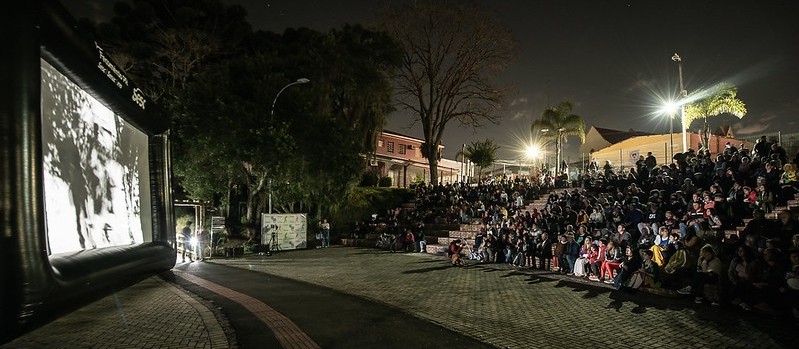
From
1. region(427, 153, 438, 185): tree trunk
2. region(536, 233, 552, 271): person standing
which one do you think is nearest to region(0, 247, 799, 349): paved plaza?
region(536, 233, 552, 271): person standing

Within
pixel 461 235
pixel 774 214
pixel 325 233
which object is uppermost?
pixel 774 214

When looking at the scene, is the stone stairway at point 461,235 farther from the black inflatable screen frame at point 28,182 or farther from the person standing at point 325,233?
the black inflatable screen frame at point 28,182

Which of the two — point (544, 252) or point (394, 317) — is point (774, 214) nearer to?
point (544, 252)

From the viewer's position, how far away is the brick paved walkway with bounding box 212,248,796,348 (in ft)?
21.8

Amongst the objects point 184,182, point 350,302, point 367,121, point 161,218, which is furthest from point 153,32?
point 350,302

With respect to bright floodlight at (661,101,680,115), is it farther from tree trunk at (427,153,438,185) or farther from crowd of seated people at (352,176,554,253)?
tree trunk at (427,153,438,185)

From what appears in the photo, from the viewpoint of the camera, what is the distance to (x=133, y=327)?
21.5 ft

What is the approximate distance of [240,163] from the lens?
72.7 feet

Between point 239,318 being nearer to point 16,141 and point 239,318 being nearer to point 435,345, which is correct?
point 435,345

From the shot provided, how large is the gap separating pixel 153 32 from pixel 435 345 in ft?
99.7

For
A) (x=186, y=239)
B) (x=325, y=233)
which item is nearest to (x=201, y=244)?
(x=186, y=239)

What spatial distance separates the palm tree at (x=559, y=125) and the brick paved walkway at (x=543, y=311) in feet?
84.0

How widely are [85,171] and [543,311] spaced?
8394 mm

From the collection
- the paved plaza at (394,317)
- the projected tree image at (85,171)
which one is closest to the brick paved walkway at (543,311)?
the paved plaza at (394,317)
